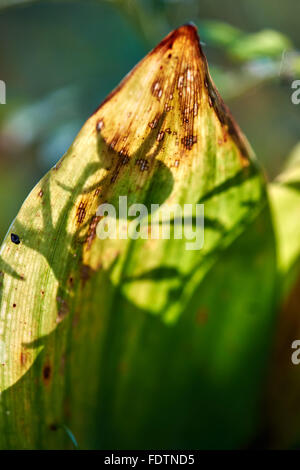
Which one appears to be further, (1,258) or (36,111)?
(36,111)

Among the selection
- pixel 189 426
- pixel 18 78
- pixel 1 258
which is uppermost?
pixel 18 78

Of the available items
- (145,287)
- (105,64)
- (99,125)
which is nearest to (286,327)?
(145,287)

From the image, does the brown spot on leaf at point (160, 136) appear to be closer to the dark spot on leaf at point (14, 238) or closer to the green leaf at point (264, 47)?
the dark spot on leaf at point (14, 238)

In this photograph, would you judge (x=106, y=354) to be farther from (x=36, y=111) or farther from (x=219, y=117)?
(x=36, y=111)

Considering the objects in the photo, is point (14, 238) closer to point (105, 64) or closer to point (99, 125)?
point (99, 125)

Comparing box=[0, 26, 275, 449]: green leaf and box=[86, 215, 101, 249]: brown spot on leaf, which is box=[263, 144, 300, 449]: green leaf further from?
box=[86, 215, 101, 249]: brown spot on leaf

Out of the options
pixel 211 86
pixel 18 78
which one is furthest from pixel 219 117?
pixel 18 78
